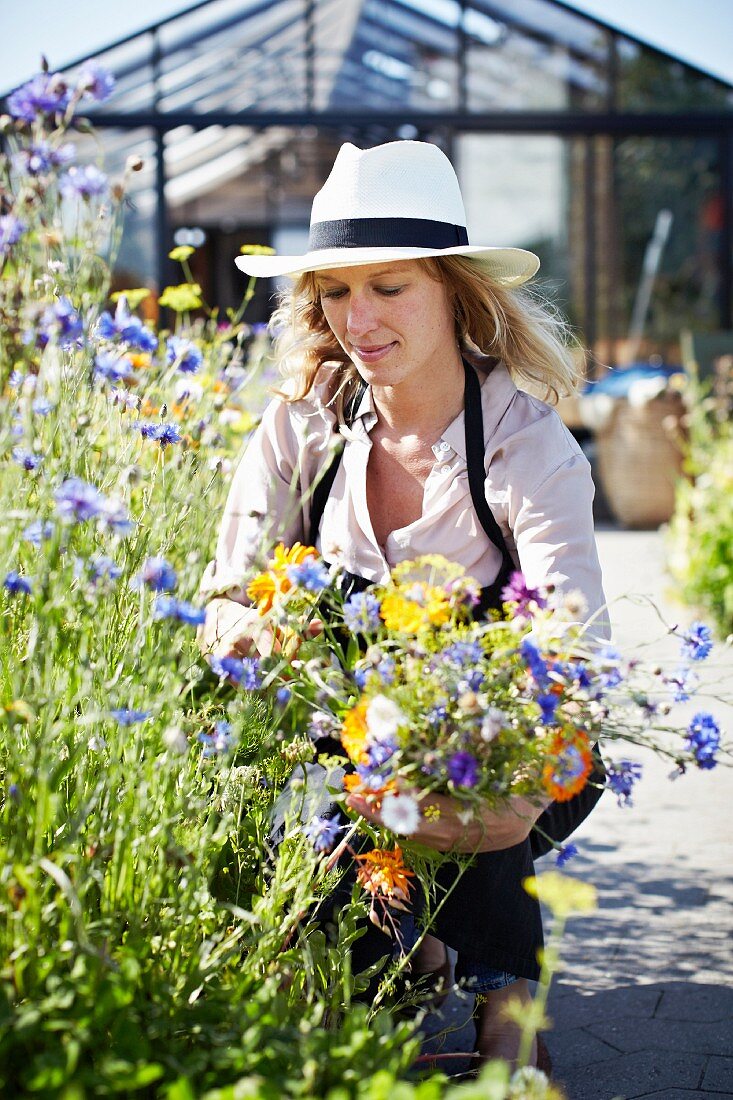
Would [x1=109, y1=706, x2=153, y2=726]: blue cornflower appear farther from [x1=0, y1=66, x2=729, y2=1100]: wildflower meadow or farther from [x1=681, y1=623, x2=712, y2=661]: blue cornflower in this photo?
[x1=681, y1=623, x2=712, y2=661]: blue cornflower

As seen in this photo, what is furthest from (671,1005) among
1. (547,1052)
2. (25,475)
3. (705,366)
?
(705,366)

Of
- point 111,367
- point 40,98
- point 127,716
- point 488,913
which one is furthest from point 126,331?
point 488,913

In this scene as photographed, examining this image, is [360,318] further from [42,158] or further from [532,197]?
[532,197]

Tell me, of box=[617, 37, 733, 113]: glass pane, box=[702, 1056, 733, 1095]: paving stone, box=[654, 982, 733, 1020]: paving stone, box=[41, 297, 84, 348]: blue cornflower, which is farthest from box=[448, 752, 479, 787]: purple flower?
box=[617, 37, 733, 113]: glass pane

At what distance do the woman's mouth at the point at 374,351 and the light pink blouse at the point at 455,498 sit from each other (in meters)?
0.15

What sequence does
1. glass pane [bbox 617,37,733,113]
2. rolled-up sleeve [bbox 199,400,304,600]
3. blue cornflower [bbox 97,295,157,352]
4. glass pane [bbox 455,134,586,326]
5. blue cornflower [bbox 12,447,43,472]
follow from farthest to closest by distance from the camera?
glass pane [bbox 455,134,586,326] < glass pane [bbox 617,37,733,113] < rolled-up sleeve [bbox 199,400,304,600] < blue cornflower [bbox 97,295,157,352] < blue cornflower [bbox 12,447,43,472]

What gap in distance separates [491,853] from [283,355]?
1115 mm

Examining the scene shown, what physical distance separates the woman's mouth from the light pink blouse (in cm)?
15

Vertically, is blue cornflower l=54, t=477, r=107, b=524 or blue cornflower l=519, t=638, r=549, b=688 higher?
blue cornflower l=54, t=477, r=107, b=524

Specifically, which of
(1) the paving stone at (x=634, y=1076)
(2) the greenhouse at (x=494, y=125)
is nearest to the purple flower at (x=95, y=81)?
(1) the paving stone at (x=634, y=1076)

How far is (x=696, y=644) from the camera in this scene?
1.57 meters

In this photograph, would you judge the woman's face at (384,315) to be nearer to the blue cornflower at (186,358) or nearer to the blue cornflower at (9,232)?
the blue cornflower at (186,358)

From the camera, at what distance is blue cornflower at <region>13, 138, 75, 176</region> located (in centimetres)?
146

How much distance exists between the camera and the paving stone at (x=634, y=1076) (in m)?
2.09
